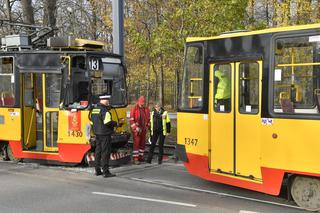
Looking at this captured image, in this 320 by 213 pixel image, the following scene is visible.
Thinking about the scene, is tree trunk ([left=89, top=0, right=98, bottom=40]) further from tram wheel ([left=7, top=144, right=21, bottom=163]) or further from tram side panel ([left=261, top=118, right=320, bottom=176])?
tram side panel ([left=261, top=118, right=320, bottom=176])

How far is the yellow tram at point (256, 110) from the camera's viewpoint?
7082 millimetres

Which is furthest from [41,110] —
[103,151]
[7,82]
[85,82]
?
[103,151]

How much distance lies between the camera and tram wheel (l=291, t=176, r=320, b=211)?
7105 millimetres

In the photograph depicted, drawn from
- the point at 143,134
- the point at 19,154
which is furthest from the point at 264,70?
the point at 19,154

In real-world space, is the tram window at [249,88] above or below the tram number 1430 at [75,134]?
above

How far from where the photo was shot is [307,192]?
7188 millimetres

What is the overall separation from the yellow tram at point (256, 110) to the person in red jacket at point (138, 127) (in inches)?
107

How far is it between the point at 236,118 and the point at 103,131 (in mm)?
3267

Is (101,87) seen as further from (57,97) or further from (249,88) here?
(249,88)

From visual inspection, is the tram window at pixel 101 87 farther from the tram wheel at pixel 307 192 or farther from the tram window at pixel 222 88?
the tram wheel at pixel 307 192

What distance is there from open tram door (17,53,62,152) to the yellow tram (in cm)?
371

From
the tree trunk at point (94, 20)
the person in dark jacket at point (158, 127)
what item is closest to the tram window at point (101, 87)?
the person in dark jacket at point (158, 127)

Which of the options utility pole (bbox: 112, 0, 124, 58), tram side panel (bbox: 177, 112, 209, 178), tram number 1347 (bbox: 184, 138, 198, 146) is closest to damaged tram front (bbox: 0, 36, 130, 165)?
utility pole (bbox: 112, 0, 124, 58)

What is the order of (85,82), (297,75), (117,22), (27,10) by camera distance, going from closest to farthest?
(297,75) < (85,82) < (117,22) < (27,10)
